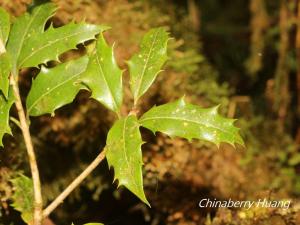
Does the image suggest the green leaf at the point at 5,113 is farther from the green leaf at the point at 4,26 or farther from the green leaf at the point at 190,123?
the green leaf at the point at 190,123

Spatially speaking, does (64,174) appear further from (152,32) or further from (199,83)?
(152,32)

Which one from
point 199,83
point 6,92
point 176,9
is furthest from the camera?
point 176,9

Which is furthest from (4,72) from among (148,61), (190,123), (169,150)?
(169,150)

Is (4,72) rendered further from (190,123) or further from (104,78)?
(190,123)

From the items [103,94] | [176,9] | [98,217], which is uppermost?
[103,94]

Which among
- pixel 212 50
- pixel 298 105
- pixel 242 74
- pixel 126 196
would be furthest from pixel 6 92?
pixel 212 50

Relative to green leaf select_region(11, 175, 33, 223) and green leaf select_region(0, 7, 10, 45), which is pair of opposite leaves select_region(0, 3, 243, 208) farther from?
green leaf select_region(11, 175, 33, 223)

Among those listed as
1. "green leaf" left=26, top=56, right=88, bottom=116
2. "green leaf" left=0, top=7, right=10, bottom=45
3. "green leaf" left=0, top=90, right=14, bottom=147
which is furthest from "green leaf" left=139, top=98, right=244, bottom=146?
"green leaf" left=0, top=7, right=10, bottom=45

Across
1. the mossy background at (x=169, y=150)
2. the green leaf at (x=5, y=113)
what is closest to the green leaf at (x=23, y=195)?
the mossy background at (x=169, y=150)

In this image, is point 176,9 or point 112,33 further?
point 176,9
